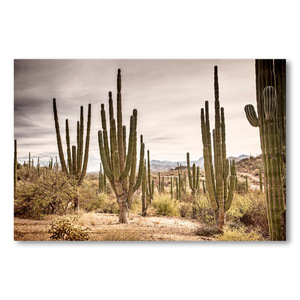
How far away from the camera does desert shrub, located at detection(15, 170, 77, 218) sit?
529cm

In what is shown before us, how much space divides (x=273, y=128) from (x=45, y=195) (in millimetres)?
5336

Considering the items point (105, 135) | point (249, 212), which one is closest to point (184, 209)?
point (249, 212)

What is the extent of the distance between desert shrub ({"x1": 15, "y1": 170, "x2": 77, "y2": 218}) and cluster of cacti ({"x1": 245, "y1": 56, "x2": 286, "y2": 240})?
4780mm

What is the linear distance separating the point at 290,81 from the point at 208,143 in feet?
7.07

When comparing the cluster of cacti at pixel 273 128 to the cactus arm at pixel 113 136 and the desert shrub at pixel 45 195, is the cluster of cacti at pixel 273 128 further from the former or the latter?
the desert shrub at pixel 45 195

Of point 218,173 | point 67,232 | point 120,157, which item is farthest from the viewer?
point 120,157

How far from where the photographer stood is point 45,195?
5.43 meters

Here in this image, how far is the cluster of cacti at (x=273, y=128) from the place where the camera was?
2.93 meters

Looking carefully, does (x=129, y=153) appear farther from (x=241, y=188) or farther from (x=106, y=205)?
(x=241, y=188)

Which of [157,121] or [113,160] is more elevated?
[157,121]

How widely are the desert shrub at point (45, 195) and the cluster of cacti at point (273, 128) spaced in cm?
478
